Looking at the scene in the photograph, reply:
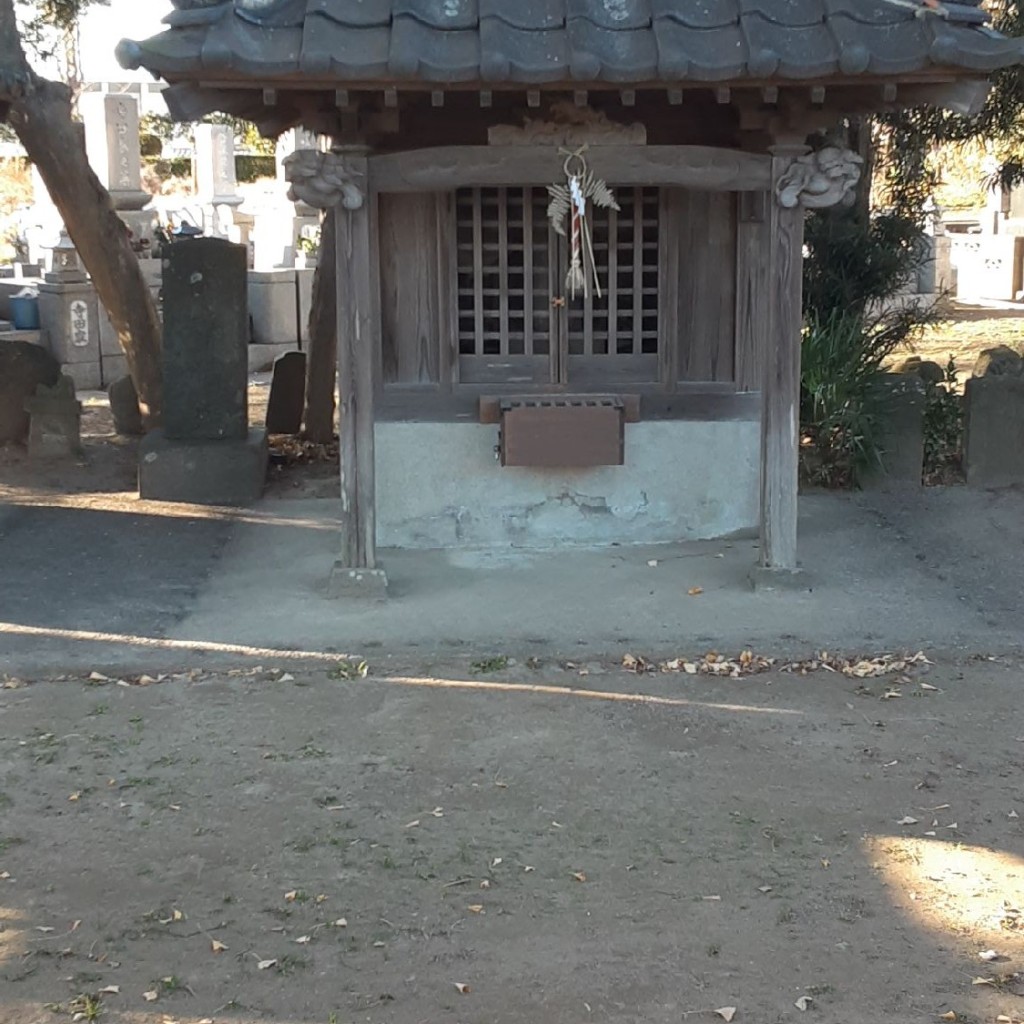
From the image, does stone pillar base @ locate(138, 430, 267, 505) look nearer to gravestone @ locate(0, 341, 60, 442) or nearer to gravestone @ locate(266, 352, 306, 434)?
Result: gravestone @ locate(266, 352, 306, 434)

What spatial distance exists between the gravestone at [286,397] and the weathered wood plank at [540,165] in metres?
5.15

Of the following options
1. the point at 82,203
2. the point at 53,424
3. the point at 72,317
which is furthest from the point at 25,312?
the point at 82,203

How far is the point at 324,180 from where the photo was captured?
693cm

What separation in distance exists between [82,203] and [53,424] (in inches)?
73.2

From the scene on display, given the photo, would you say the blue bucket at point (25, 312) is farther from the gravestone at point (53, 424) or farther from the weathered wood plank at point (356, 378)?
the weathered wood plank at point (356, 378)

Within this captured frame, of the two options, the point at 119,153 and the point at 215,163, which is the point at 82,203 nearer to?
the point at 119,153

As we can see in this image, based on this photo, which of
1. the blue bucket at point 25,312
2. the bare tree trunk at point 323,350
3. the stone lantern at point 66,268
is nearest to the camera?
the bare tree trunk at point 323,350

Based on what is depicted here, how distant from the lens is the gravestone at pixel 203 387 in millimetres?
10023

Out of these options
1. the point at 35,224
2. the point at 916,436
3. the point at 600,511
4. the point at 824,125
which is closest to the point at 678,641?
the point at 600,511

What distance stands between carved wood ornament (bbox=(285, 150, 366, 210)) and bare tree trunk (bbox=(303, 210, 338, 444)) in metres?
3.50

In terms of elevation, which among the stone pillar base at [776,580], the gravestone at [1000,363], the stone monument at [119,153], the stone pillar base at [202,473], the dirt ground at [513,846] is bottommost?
the dirt ground at [513,846]

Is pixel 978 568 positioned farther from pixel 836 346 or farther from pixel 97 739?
pixel 97 739

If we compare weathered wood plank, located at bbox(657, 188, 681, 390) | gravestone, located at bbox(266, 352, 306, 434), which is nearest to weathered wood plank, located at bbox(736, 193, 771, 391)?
weathered wood plank, located at bbox(657, 188, 681, 390)

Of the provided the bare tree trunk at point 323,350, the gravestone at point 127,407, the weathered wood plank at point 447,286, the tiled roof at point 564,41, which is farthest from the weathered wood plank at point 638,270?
the gravestone at point 127,407
